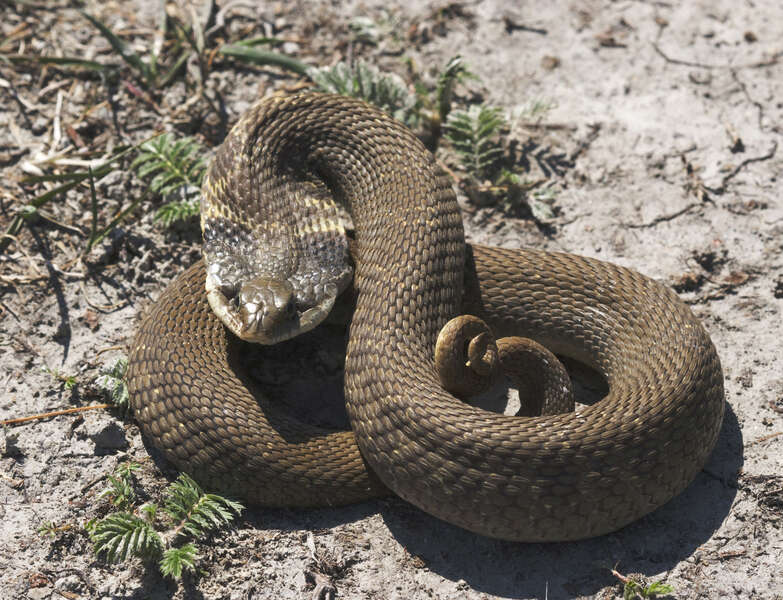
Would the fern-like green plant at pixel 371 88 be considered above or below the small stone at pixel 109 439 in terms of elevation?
above

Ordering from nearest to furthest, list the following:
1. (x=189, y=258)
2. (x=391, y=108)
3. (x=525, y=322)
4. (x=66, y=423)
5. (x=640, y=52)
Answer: (x=66, y=423), (x=525, y=322), (x=189, y=258), (x=391, y=108), (x=640, y=52)

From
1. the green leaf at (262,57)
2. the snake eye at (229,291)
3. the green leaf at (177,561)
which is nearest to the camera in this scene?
the green leaf at (177,561)

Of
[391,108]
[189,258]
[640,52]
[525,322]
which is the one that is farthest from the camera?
[640,52]

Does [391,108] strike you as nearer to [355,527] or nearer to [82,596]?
[355,527]

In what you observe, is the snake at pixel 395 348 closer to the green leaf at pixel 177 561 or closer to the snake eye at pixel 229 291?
the snake eye at pixel 229 291

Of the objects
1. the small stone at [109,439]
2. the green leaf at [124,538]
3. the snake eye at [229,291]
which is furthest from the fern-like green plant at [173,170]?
the green leaf at [124,538]

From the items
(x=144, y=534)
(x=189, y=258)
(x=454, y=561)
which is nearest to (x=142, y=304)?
(x=189, y=258)
